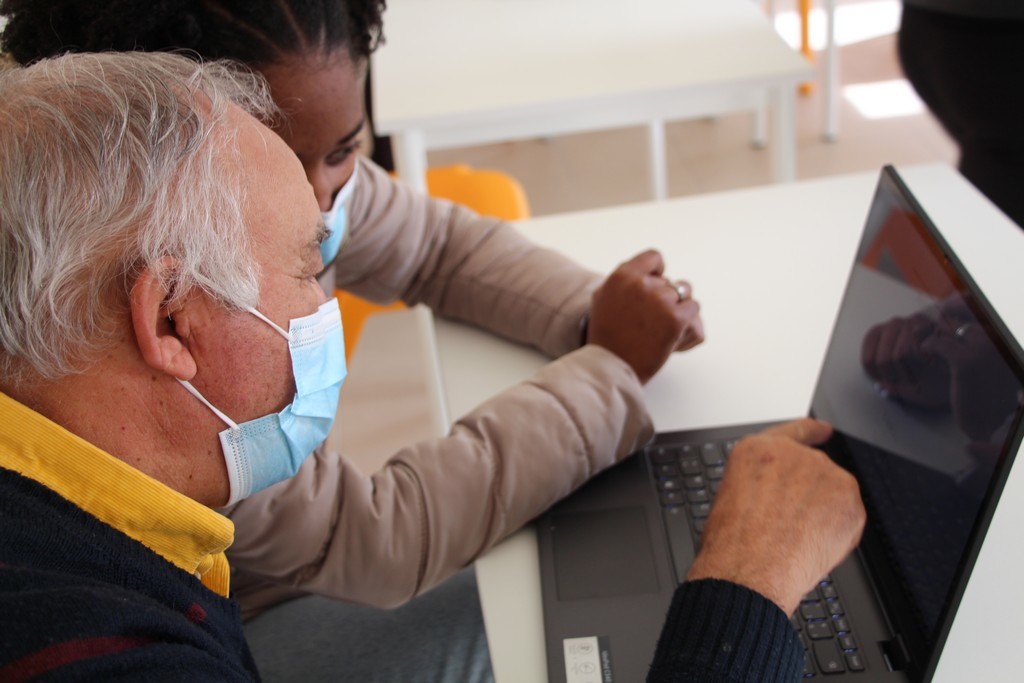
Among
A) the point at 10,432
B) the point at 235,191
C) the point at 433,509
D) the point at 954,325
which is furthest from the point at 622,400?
the point at 10,432

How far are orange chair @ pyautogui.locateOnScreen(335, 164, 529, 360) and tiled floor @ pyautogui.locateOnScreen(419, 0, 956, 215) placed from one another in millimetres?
1191

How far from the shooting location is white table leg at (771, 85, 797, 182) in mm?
1787

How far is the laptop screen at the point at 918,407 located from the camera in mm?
638

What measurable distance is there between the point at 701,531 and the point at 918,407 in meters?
0.20

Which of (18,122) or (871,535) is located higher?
(18,122)

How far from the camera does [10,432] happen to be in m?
0.59

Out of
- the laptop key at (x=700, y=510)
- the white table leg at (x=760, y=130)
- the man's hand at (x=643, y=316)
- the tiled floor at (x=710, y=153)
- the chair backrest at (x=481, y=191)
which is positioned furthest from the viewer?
the white table leg at (x=760, y=130)

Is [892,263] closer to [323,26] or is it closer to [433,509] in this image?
[433,509]

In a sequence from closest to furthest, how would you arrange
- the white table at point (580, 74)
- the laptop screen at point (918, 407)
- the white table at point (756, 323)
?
the laptop screen at point (918, 407)
the white table at point (756, 323)
the white table at point (580, 74)

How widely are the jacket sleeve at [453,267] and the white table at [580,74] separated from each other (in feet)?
1.60

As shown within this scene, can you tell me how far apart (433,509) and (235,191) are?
0.34 metres

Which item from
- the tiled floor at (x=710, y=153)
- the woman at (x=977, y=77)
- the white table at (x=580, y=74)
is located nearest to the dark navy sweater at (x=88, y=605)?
the white table at (x=580, y=74)

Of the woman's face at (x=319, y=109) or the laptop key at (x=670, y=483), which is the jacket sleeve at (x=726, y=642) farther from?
the woman's face at (x=319, y=109)

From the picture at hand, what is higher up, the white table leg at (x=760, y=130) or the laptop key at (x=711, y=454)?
the laptop key at (x=711, y=454)
